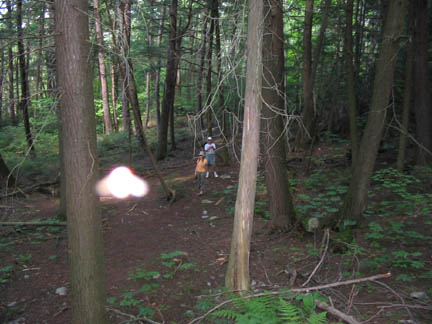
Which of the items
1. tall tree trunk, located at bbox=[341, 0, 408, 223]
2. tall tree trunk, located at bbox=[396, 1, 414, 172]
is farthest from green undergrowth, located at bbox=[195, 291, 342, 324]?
tall tree trunk, located at bbox=[396, 1, 414, 172]

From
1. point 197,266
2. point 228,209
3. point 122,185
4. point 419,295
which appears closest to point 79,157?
point 197,266

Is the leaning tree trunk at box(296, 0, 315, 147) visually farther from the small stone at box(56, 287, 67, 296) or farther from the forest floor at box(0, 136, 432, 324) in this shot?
the small stone at box(56, 287, 67, 296)

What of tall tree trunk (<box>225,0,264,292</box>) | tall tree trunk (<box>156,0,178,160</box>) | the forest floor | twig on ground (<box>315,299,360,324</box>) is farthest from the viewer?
tall tree trunk (<box>156,0,178,160</box>)

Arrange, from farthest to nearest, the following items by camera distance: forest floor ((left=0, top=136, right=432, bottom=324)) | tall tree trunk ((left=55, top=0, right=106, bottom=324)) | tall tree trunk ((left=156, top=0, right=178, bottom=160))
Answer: tall tree trunk ((left=156, top=0, right=178, bottom=160)), forest floor ((left=0, top=136, right=432, bottom=324)), tall tree trunk ((left=55, top=0, right=106, bottom=324))

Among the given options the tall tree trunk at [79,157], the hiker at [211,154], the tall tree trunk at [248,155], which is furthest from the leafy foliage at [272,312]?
the hiker at [211,154]

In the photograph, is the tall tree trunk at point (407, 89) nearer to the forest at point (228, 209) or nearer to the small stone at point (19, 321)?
the forest at point (228, 209)

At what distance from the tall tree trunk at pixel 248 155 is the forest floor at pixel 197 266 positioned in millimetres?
555

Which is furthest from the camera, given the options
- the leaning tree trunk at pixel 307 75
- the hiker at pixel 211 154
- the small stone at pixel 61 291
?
the hiker at pixel 211 154

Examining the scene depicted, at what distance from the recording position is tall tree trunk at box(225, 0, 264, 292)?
4301 millimetres

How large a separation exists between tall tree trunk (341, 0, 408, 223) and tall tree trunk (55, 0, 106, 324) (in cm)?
553

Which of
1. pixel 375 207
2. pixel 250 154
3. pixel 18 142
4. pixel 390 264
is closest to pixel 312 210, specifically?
pixel 375 207

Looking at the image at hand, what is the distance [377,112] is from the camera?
6832 millimetres

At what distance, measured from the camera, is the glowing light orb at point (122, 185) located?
1343 cm

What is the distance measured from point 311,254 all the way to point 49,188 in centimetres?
1122
